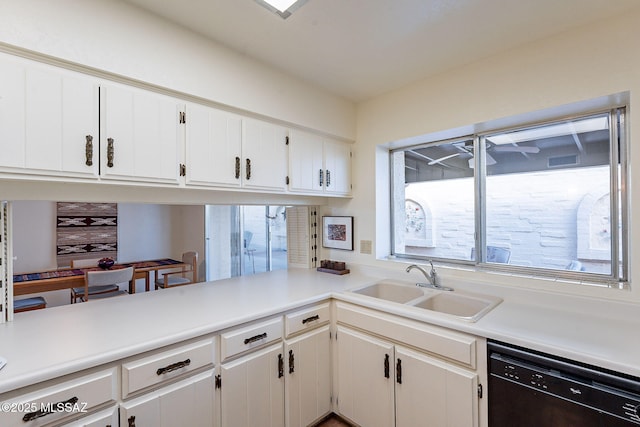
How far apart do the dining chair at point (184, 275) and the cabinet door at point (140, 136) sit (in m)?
1.72

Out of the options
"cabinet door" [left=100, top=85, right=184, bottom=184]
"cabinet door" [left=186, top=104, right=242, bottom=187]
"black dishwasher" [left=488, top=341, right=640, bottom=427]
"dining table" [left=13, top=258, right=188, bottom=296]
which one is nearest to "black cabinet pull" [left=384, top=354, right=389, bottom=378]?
"black dishwasher" [left=488, top=341, right=640, bottom=427]

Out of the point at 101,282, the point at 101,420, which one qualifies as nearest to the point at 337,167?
the point at 101,420

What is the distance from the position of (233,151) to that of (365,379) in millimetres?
1647

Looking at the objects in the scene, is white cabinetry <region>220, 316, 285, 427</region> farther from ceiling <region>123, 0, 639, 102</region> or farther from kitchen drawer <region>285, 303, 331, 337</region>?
ceiling <region>123, 0, 639, 102</region>

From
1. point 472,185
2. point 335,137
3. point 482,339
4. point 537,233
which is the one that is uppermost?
point 335,137

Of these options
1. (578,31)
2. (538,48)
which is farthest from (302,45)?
(578,31)

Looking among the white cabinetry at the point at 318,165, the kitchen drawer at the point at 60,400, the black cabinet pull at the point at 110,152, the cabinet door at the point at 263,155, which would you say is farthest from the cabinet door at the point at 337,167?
the kitchen drawer at the point at 60,400

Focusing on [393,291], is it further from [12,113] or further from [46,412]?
[12,113]

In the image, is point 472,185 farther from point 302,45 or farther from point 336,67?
point 302,45

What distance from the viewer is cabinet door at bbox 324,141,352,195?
2.41m

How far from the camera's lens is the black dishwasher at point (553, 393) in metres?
1.04

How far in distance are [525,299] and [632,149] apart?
37.2 inches

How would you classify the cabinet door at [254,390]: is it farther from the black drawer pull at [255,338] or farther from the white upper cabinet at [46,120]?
the white upper cabinet at [46,120]

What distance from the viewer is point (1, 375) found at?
93cm
